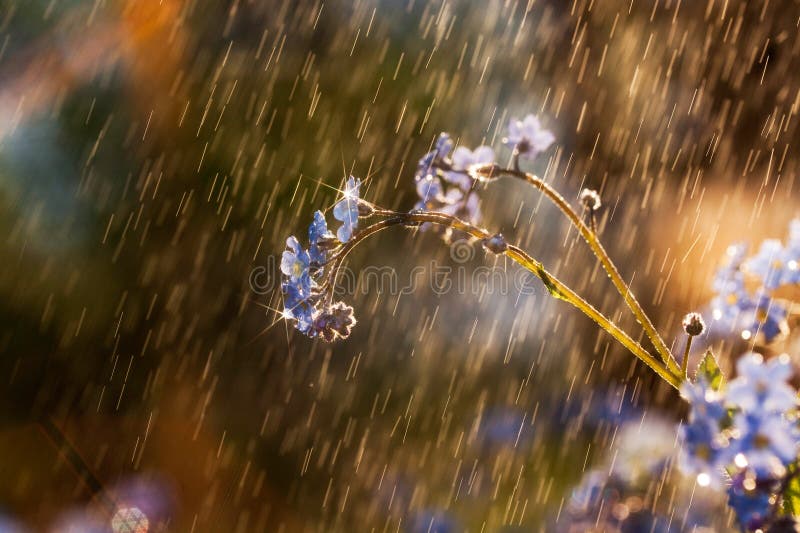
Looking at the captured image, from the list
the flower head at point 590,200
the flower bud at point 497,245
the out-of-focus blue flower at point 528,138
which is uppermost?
the out-of-focus blue flower at point 528,138

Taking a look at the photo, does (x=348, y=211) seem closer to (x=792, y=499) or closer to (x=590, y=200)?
(x=590, y=200)

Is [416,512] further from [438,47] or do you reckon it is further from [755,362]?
[438,47]

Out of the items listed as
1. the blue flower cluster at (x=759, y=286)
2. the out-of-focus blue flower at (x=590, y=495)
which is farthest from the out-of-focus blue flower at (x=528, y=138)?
the out-of-focus blue flower at (x=590, y=495)

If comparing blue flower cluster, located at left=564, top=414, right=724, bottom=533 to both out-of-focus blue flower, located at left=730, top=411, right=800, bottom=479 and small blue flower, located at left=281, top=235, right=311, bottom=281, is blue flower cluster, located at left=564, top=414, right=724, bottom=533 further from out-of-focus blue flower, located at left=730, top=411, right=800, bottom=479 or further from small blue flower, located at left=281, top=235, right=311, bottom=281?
small blue flower, located at left=281, top=235, right=311, bottom=281

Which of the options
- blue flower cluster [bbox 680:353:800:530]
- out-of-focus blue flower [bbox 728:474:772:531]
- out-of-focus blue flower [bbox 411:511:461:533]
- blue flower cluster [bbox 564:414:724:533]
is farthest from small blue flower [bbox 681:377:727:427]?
out-of-focus blue flower [bbox 411:511:461:533]

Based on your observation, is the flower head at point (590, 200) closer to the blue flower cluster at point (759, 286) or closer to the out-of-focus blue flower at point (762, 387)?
the blue flower cluster at point (759, 286)

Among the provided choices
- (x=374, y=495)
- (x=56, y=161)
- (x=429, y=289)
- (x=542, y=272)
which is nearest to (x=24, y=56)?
(x=56, y=161)
